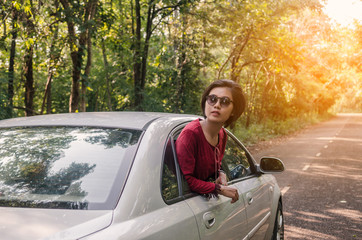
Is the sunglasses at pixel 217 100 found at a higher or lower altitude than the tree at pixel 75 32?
lower

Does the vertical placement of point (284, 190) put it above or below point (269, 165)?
below

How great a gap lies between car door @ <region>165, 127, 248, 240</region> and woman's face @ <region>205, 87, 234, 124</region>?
10.9 inches

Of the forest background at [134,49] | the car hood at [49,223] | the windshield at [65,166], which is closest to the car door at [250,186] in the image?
the windshield at [65,166]

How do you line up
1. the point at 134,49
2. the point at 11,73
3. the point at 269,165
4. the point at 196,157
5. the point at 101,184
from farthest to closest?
the point at 134,49, the point at 11,73, the point at 269,165, the point at 196,157, the point at 101,184

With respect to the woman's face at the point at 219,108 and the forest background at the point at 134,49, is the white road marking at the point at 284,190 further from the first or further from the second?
the woman's face at the point at 219,108

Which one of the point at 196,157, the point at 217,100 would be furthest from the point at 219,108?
the point at 196,157

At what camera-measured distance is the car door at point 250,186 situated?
375 cm

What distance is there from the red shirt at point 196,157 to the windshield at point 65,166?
322mm

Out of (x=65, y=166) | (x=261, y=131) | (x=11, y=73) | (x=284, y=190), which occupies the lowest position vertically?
(x=261, y=131)

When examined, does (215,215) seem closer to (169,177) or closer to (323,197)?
(169,177)

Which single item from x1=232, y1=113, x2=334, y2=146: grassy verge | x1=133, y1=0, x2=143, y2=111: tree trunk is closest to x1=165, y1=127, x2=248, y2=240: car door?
x1=133, y1=0, x2=143, y2=111: tree trunk

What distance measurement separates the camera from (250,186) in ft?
13.0

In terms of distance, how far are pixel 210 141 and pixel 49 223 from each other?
52.3 inches

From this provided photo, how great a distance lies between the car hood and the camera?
5.85 feet
